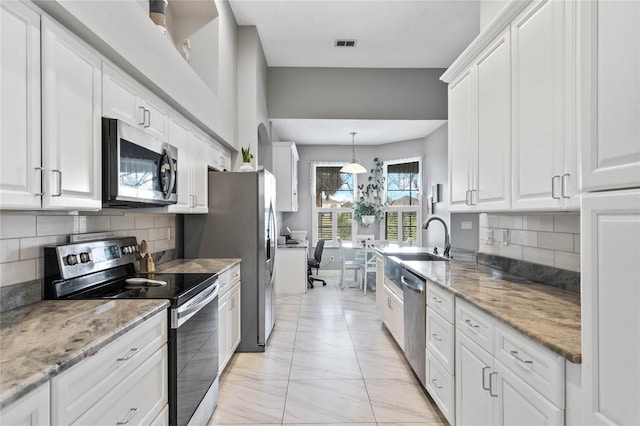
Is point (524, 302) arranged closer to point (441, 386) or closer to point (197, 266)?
point (441, 386)

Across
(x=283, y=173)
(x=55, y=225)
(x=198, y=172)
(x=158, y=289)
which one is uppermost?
(x=283, y=173)

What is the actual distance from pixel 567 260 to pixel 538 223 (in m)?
0.33

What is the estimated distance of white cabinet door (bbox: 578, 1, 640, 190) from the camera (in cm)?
88

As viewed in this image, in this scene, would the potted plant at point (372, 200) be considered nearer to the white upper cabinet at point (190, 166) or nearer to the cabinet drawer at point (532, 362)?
the white upper cabinet at point (190, 166)

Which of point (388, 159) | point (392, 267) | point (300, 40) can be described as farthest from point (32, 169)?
point (388, 159)

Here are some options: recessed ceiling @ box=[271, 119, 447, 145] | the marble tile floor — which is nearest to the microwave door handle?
the marble tile floor

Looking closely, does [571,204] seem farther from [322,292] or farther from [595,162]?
[322,292]

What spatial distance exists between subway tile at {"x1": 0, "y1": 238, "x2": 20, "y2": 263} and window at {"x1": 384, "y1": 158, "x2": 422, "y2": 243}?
6404 millimetres

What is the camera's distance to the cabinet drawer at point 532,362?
120 cm

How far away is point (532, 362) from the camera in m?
1.33

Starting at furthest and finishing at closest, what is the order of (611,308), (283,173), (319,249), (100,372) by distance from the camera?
(319,249) → (283,173) → (100,372) → (611,308)

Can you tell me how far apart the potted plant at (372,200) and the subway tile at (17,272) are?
19.5ft

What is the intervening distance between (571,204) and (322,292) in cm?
476

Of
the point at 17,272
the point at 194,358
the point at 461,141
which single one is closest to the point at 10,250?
the point at 17,272
